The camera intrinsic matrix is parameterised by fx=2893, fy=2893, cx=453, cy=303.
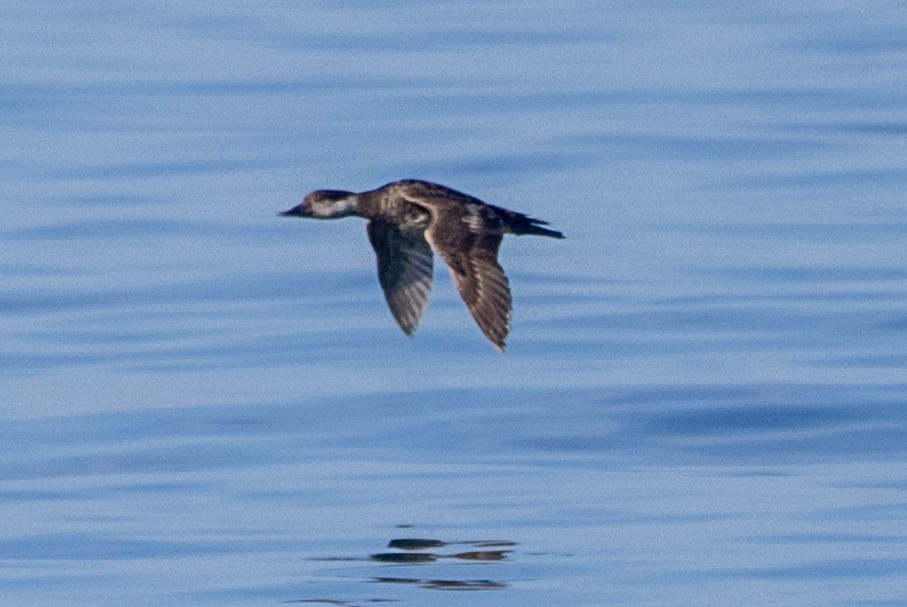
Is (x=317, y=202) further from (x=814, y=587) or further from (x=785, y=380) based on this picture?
(x=785, y=380)

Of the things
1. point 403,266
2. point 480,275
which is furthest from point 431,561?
point 403,266

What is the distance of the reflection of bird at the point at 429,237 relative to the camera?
1432cm

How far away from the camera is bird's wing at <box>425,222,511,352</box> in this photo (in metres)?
14.2

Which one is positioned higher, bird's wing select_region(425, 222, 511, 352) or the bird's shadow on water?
bird's wing select_region(425, 222, 511, 352)

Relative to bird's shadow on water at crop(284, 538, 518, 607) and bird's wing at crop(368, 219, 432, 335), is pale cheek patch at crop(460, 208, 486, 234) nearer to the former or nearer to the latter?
bird's wing at crop(368, 219, 432, 335)

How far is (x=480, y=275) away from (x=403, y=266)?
1.88 meters

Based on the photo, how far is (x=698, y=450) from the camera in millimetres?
17906

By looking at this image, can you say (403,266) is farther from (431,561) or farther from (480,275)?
(431,561)

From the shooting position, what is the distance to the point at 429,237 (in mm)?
14727

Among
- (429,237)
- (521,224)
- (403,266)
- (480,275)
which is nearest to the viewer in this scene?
(480,275)

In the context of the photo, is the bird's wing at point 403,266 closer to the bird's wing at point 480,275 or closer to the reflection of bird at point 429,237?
the reflection of bird at point 429,237

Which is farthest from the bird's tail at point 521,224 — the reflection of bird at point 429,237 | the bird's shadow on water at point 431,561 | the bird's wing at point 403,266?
the bird's shadow on water at point 431,561

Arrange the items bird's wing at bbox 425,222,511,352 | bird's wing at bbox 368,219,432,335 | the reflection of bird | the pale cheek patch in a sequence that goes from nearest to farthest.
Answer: bird's wing at bbox 425,222,511,352
the reflection of bird
the pale cheek patch
bird's wing at bbox 368,219,432,335

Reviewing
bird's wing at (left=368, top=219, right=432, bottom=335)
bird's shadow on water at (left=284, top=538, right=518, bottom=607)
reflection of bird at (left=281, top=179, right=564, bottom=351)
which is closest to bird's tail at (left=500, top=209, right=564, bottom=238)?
reflection of bird at (left=281, top=179, right=564, bottom=351)
